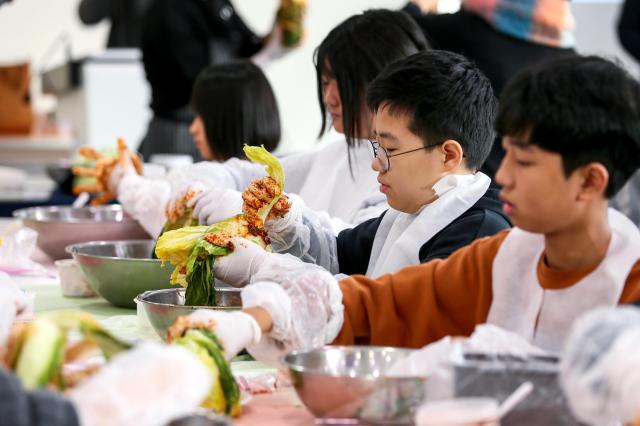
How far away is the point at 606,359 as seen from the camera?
0.93 m

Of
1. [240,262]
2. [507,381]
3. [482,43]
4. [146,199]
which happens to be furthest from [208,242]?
[482,43]

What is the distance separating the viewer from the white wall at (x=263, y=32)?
26.8 ft

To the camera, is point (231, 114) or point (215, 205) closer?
point (215, 205)

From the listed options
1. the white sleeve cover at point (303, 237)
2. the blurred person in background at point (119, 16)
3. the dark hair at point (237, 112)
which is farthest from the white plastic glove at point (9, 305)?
the blurred person in background at point (119, 16)

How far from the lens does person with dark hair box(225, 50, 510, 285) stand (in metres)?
1.76

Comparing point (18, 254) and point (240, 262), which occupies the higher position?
point (240, 262)

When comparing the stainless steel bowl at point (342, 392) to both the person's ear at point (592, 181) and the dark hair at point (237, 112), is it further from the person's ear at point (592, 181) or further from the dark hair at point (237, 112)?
the dark hair at point (237, 112)

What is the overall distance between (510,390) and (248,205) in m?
0.89

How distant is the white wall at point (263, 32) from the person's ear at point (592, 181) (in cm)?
660

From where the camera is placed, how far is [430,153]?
184cm

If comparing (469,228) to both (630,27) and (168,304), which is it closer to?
(168,304)

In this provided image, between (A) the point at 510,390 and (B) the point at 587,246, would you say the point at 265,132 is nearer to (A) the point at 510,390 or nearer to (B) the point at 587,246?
(B) the point at 587,246

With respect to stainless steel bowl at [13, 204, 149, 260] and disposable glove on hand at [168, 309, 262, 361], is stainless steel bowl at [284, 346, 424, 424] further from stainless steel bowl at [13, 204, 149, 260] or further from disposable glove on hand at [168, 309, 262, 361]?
stainless steel bowl at [13, 204, 149, 260]

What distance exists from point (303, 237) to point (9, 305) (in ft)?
2.30
